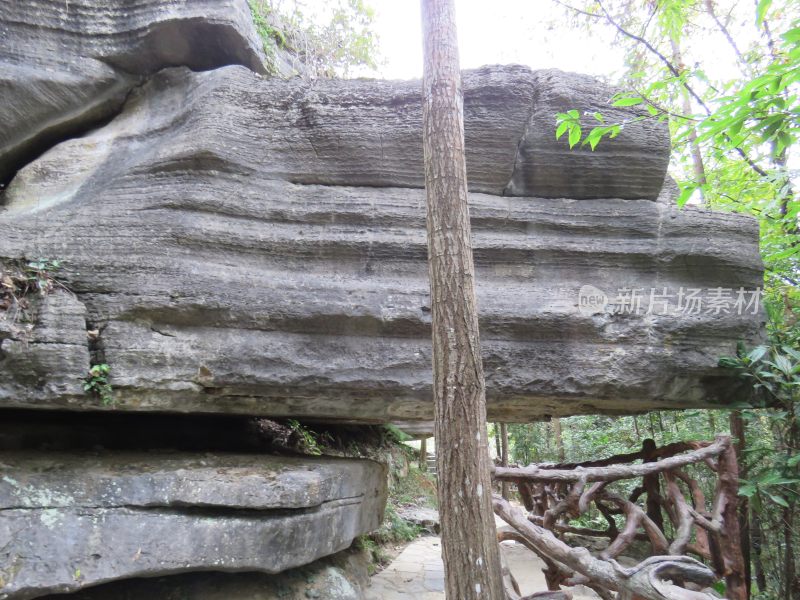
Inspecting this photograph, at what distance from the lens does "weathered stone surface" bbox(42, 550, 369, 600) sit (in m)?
4.15

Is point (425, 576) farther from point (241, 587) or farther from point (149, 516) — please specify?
point (149, 516)

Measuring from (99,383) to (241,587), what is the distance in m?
2.27

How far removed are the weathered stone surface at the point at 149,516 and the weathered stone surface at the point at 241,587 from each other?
468 millimetres

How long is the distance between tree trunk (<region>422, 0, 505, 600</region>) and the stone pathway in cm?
339

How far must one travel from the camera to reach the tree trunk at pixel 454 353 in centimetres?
254

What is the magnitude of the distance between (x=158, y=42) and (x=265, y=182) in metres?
1.90

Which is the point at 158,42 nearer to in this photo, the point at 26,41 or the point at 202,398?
the point at 26,41

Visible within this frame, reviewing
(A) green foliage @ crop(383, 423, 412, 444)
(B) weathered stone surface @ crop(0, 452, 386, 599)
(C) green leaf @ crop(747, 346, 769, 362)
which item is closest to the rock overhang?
(C) green leaf @ crop(747, 346, 769, 362)

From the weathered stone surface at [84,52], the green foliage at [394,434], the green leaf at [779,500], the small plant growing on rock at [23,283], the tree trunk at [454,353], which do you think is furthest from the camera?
the green foliage at [394,434]

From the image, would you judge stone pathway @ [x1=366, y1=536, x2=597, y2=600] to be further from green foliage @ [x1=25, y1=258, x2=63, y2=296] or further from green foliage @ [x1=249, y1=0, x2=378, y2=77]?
green foliage @ [x1=249, y1=0, x2=378, y2=77]

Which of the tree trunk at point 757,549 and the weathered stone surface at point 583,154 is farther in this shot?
the tree trunk at point 757,549

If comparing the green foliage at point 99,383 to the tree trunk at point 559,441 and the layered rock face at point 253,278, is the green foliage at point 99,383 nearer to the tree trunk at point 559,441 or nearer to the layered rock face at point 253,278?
the layered rock face at point 253,278

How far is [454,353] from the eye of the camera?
8.97 ft

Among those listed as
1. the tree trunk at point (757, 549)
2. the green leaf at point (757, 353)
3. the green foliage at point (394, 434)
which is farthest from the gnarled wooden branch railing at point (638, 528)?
the green foliage at point (394, 434)
